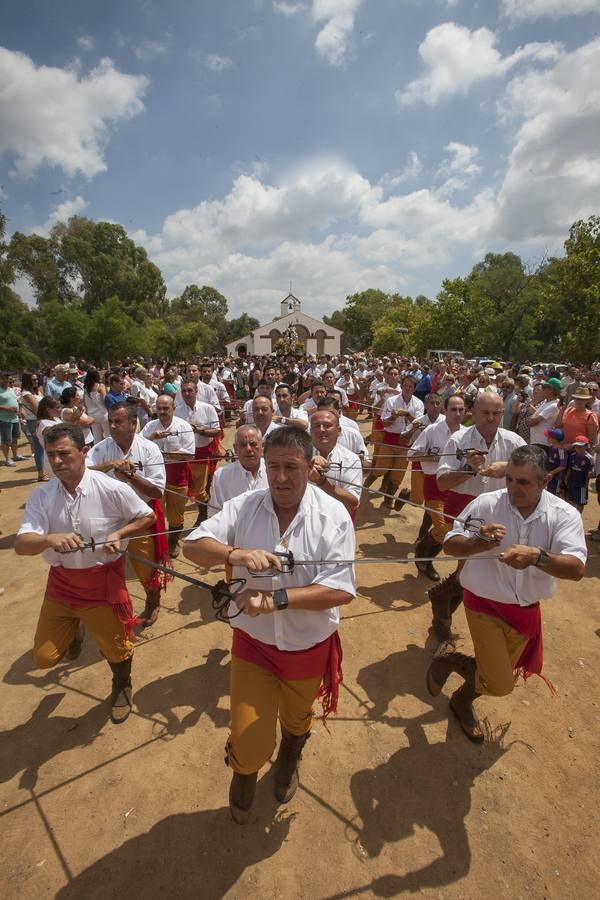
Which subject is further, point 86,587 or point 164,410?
point 164,410

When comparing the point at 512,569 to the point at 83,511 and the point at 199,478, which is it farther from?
the point at 199,478

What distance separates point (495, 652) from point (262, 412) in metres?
3.64

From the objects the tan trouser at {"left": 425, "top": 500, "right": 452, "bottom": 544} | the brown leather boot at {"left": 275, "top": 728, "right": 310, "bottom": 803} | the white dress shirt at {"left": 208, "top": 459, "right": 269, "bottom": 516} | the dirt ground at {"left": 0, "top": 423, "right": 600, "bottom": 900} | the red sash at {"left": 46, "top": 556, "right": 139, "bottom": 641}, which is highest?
the white dress shirt at {"left": 208, "top": 459, "right": 269, "bottom": 516}

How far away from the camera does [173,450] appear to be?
6395 millimetres

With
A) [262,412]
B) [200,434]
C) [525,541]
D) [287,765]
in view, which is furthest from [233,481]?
[200,434]

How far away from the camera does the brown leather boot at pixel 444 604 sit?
14.3ft

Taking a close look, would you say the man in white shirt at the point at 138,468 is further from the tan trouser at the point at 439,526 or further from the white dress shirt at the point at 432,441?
the white dress shirt at the point at 432,441

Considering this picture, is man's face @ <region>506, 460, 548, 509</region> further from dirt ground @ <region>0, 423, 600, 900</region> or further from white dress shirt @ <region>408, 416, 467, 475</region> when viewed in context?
white dress shirt @ <region>408, 416, 467, 475</region>

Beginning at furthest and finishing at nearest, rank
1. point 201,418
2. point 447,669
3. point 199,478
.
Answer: point 201,418 < point 199,478 < point 447,669

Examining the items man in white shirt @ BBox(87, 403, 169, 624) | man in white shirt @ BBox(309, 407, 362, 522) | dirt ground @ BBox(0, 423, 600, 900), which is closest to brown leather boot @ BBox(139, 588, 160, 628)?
man in white shirt @ BBox(87, 403, 169, 624)

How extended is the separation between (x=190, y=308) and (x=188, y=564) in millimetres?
90512

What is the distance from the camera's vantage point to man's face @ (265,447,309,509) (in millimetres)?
Answer: 2494

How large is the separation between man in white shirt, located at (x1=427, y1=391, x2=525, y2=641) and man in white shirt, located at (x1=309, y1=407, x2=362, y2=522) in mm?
897

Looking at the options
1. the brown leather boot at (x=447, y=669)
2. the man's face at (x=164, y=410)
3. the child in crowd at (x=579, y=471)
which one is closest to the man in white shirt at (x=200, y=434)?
the man's face at (x=164, y=410)
